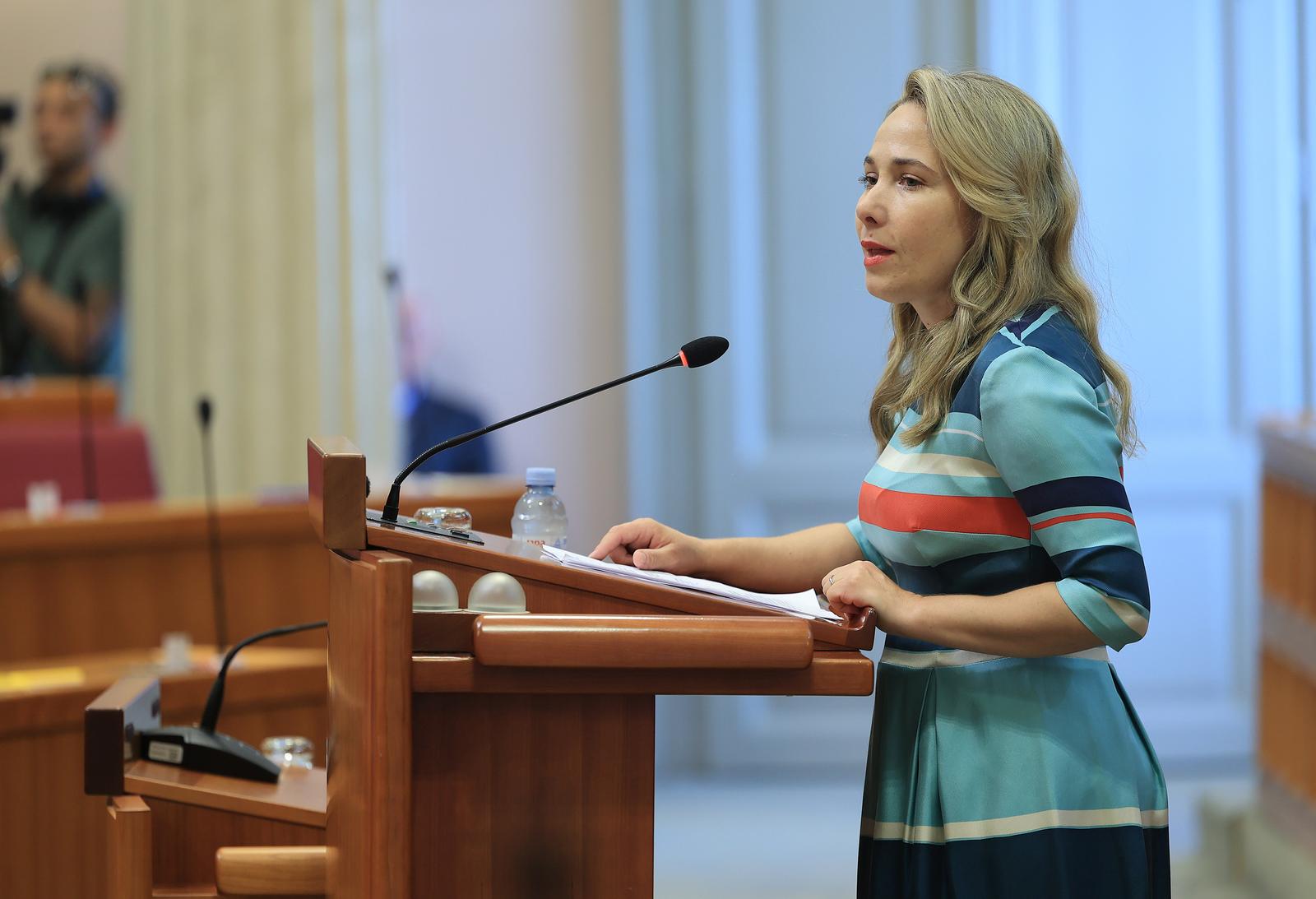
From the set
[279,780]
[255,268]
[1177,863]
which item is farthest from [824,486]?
[279,780]

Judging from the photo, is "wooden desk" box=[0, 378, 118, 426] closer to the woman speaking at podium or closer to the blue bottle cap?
the blue bottle cap

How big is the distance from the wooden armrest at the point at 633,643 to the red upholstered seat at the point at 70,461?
12.1 feet

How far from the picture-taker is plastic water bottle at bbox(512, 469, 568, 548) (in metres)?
1.73

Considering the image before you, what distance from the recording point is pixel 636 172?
17.1 ft

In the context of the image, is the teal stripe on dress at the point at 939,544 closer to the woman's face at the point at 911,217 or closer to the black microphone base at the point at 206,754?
the woman's face at the point at 911,217

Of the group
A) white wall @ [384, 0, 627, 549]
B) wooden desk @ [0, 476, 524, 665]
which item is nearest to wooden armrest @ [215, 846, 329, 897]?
wooden desk @ [0, 476, 524, 665]

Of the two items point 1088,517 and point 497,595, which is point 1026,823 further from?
point 497,595

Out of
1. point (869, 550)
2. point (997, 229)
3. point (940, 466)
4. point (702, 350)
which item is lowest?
point (869, 550)

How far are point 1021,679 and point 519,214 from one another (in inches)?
174

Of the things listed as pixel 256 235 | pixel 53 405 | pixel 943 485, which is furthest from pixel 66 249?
pixel 943 485

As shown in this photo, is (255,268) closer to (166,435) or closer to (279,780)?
(166,435)

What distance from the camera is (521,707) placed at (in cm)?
134

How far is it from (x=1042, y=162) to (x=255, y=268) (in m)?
4.55

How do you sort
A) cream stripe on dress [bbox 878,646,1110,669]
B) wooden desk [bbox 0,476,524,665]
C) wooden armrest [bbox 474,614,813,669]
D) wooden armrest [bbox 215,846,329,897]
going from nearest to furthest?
wooden armrest [bbox 474,614,813,669]
cream stripe on dress [bbox 878,646,1110,669]
wooden armrest [bbox 215,846,329,897]
wooden desk [bbox 0,476,524,665]
